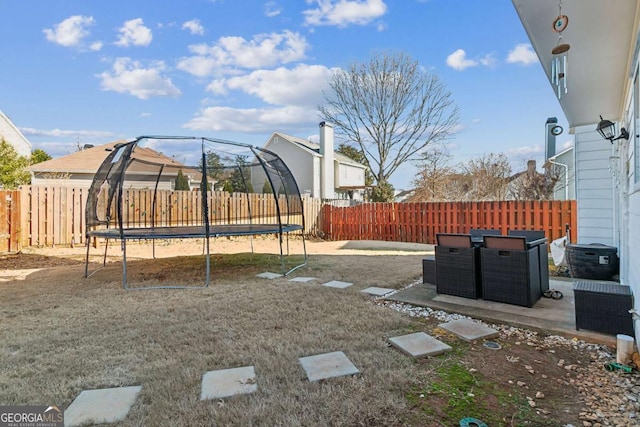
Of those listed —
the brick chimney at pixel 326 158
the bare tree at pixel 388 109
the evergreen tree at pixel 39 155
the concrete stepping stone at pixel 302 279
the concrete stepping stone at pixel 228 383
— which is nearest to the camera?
the concrete stepping stone at pixel 228 383

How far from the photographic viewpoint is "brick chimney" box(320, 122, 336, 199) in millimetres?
19266

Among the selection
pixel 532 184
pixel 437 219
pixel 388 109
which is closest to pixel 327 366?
pixel 437 219

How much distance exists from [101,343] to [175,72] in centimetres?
1392

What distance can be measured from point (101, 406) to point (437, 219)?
31.9ft

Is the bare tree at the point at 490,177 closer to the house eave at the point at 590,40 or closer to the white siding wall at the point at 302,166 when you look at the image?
the white siding wall at the point at 302,166

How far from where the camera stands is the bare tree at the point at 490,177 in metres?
16.4

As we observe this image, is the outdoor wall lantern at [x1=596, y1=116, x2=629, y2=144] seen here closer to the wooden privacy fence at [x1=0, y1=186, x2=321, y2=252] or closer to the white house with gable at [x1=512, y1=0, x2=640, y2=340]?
the white house with gable at [x1=512, y1=0, x2=640, y2=340]

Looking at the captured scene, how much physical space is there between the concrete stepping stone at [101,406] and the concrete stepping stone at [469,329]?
2512 mm

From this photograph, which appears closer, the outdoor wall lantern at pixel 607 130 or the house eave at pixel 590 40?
the house eave at pixel 590 40

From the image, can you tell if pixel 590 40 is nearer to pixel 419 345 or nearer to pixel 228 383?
pixel 419 345

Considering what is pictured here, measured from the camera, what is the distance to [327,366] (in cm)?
219

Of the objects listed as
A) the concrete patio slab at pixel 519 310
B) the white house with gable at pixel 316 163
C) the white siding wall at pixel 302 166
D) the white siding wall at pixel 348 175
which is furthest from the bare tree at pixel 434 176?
the concrete patio slab at pixel 519 310

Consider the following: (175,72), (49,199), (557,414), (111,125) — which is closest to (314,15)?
(175,72)

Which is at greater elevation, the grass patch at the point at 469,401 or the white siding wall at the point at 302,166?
the white siding wall at the point at 302,166
